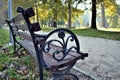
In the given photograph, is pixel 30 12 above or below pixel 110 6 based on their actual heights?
below

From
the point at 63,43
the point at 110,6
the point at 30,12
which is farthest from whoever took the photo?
the point at 110,6

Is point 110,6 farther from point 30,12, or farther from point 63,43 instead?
point 30,12

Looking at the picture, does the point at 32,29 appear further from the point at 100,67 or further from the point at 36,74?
the point at 100,67

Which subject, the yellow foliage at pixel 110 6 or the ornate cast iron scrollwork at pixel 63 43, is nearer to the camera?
the ornate cast iron scrollwork at pixel 63 43

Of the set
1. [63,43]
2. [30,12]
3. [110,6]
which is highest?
[110,6]

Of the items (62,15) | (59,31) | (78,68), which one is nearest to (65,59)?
(59,31)

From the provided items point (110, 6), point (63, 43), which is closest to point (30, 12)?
point (63, 43)

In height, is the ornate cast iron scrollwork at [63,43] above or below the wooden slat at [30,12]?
below

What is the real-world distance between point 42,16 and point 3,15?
15638 mm

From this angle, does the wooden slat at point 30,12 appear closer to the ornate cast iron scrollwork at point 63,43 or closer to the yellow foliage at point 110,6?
the ornate cast iron scrollwork at point 63,43

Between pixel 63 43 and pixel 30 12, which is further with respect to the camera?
pixel 63 43

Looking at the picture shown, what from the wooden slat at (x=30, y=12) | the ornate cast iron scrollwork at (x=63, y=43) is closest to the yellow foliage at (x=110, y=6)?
the ornate cast iron scrollwork at (x=63, y=43)

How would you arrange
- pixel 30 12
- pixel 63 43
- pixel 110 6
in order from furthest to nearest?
pixel 110 6 < pixel 63 43 < pixel 30 12

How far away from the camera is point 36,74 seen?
4.62 m
